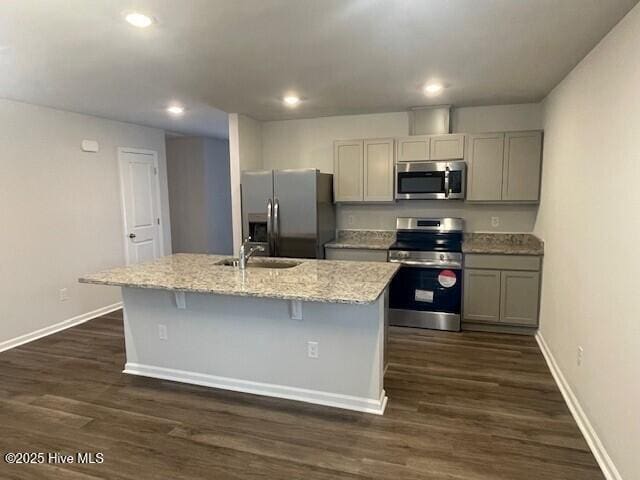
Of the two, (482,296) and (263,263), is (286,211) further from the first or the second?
(482,296)

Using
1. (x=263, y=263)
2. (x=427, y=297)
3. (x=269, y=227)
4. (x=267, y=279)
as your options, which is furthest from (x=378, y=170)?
(x=267, y=279)

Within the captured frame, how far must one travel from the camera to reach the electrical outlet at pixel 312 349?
2.83 m

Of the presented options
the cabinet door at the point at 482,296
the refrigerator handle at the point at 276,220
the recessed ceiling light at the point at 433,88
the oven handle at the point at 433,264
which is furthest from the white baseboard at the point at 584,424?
the refrigerator handle at the point at 276,220

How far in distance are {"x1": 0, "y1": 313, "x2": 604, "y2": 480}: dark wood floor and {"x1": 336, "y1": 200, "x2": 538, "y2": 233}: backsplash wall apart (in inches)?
63.7

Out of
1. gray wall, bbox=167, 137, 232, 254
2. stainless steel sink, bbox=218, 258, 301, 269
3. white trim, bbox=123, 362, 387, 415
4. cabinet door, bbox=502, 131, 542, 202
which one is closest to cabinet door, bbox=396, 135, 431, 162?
cabinet door, bbox=502, 131, 542, 202

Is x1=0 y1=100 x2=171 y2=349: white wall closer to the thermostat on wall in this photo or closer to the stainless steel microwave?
the thermostat on wall

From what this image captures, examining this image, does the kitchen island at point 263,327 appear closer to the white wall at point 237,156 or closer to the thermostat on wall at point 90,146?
the white wall at point 237,156

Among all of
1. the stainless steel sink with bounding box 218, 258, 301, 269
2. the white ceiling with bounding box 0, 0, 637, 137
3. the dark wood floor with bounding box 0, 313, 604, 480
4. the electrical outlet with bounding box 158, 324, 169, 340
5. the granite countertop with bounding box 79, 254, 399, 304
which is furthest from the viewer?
the stainless steel sink with bounding box 218, 258, 301, 269

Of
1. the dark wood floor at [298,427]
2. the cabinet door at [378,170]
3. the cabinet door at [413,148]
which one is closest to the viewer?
the dark wood floor at [298,427]

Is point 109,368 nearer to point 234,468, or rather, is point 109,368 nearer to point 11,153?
point 234,468

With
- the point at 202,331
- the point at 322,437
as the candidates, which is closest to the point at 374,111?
the point at 202,331

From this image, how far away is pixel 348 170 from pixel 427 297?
5.63ft

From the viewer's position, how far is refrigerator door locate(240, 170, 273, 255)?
4.53 m

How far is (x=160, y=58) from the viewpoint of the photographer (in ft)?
9.16
